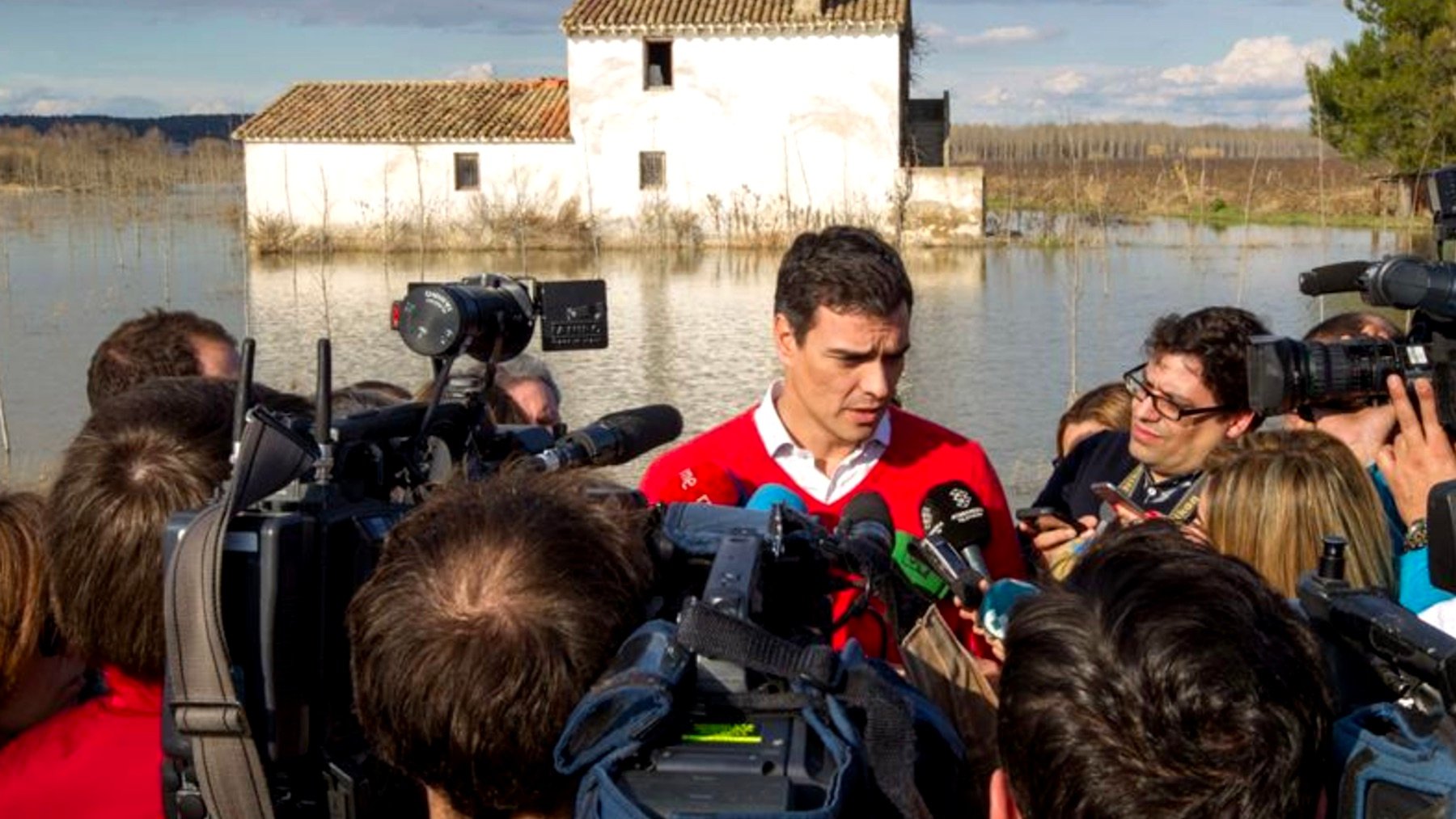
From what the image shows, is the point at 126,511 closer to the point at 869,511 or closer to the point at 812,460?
the point at 869,511

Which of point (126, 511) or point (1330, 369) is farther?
point (1330, 369)

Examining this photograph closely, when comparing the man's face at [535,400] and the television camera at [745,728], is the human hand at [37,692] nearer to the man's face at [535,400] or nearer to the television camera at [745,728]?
the television camera at [745,728]

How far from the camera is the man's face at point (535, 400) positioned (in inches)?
201

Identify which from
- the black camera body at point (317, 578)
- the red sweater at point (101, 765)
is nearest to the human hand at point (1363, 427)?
the black camera body at point (317, 578)

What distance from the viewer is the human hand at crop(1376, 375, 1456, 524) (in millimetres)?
3305

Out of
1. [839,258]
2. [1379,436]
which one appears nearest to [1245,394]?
[1379,436]

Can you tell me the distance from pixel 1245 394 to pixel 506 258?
2961 centimetres

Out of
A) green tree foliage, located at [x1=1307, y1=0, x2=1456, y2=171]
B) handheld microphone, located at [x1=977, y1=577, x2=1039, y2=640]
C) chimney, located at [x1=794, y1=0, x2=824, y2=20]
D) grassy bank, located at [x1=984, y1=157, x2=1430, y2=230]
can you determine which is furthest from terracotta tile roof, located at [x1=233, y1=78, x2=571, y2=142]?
handheld microphone, located at [x1=977, y1=577, x2=1039, y2=640]

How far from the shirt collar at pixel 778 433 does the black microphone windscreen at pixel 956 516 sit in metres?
0.41

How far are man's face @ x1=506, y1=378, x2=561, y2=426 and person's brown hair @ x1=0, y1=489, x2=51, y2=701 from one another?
2.45 m

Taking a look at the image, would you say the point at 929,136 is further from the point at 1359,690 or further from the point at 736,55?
the point at 1359,690

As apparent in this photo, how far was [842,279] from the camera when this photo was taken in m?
3.73

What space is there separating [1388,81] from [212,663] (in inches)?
1337

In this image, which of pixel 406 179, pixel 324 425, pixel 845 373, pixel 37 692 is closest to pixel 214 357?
pixel 845 373
